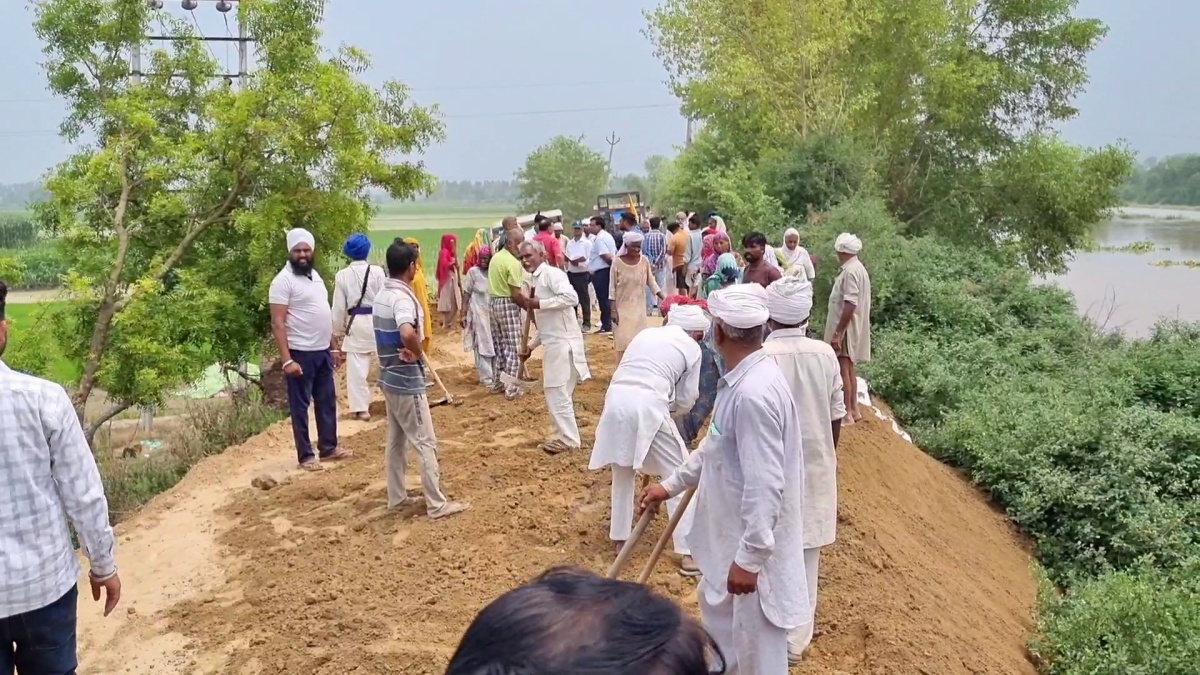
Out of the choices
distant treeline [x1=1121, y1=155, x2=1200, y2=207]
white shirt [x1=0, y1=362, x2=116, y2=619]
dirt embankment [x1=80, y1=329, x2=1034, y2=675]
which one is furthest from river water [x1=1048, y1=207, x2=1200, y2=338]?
distant treeline [x1=1121, y1=155, x2=1200, y2=207]

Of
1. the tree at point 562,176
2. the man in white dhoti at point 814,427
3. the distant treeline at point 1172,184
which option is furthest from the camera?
the distant treeline at point 1172,184

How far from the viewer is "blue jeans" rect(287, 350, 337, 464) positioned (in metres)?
6.83

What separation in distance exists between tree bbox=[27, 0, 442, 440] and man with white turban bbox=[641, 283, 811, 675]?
7056 mm

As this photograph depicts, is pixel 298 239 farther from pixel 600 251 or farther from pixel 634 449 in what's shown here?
pixel 600 251

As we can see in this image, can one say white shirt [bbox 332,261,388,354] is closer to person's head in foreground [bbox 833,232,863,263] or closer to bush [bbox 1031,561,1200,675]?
person's head in foreground [bbox 833,232,863,263]

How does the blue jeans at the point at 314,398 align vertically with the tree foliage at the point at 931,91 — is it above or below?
below

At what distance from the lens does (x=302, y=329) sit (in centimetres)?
675

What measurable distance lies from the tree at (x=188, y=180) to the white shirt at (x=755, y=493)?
7.05 m

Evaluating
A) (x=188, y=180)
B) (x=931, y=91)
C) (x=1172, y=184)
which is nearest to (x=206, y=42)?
(x=188, y=180)

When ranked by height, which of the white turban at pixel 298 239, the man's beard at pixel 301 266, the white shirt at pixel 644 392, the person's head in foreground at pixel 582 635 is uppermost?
the white turban at pixel 298 239

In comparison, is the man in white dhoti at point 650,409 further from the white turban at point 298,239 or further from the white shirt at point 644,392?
the white turban at point 298,239

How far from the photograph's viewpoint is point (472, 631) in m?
1.10

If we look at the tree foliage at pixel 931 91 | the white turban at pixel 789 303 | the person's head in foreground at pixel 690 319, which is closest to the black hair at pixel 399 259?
the person's head in foreground at pixel 690 319

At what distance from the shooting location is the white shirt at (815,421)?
13.5ft
